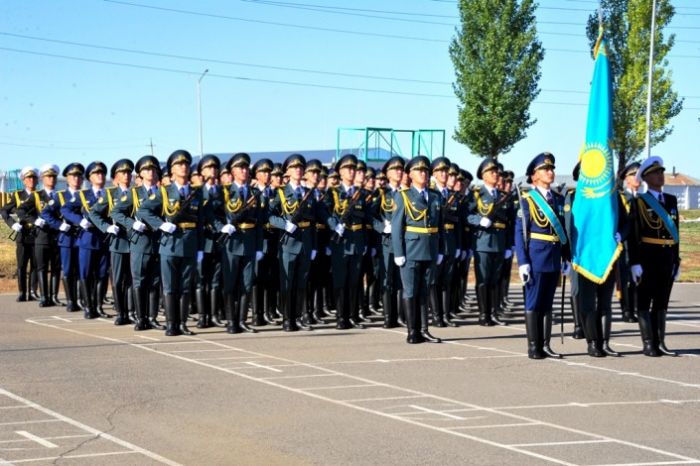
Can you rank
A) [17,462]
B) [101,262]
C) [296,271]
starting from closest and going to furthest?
[17,462]
[296,271]
[101,262]

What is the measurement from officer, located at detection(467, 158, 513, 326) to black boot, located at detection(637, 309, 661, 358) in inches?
133

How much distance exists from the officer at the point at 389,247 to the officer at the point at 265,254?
138 centimetres

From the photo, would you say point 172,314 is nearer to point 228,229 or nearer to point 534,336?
point 228,229

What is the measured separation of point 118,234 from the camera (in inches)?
605

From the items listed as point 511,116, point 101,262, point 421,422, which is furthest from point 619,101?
point 421,422

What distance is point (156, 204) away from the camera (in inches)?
557

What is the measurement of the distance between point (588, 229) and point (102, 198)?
654 centimetres

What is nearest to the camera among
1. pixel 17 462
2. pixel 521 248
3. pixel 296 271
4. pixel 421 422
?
pixel 17 462

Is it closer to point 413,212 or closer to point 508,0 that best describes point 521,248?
point 413,212

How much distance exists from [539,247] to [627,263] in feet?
12.7

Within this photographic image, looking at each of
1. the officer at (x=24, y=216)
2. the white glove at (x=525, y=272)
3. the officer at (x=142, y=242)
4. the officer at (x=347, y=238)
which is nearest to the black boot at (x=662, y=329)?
the white glove at (x=525, y=272)

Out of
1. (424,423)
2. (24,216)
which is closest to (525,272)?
(424,423)

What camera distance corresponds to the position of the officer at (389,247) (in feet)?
50.1

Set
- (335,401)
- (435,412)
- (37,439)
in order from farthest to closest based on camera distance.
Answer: (335,401) < (435,412) < (37,439)
